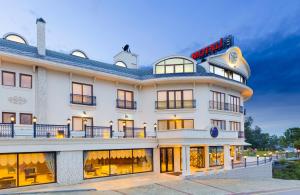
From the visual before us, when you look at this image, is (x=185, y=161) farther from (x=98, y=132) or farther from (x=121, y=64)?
(x=121, y=64)

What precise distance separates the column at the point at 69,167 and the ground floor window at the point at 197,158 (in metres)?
11.6

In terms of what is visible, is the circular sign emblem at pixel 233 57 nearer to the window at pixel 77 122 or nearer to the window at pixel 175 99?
the window at pixel 175 99

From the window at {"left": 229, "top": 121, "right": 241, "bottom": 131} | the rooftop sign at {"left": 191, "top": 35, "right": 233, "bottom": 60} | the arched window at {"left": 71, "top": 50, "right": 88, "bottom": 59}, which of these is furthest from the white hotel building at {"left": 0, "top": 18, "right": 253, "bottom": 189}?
the rooftop sign at {"left": 191, "top": 35, "right": 233, "bottom": 60}

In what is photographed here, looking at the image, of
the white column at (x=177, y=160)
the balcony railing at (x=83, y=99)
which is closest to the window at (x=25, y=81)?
the balcony railing at (x=83, y=99)

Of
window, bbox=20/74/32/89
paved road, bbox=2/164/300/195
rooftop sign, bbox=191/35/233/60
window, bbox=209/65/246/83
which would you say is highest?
rooftop sign, bbox=191/35/233/60

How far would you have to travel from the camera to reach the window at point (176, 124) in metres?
32.7

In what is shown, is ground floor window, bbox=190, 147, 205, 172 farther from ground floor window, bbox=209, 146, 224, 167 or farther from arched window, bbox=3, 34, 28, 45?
arched window, bbox=3, 34, 28, 45

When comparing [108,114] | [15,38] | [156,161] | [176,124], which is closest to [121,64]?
[108,114]

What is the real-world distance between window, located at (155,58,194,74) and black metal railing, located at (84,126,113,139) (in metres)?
9.92

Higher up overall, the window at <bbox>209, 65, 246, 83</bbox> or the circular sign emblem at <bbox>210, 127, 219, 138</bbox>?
the window at <bbox>209, 65, 246, 83</bbox>

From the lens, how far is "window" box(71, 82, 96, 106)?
2791 centimetres

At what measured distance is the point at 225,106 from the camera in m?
35.0

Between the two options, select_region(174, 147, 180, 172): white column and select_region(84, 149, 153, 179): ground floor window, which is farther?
select_region(174, 147, 180, 172): white column

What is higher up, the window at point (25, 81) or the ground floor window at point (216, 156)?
the window at point (25, 81)
